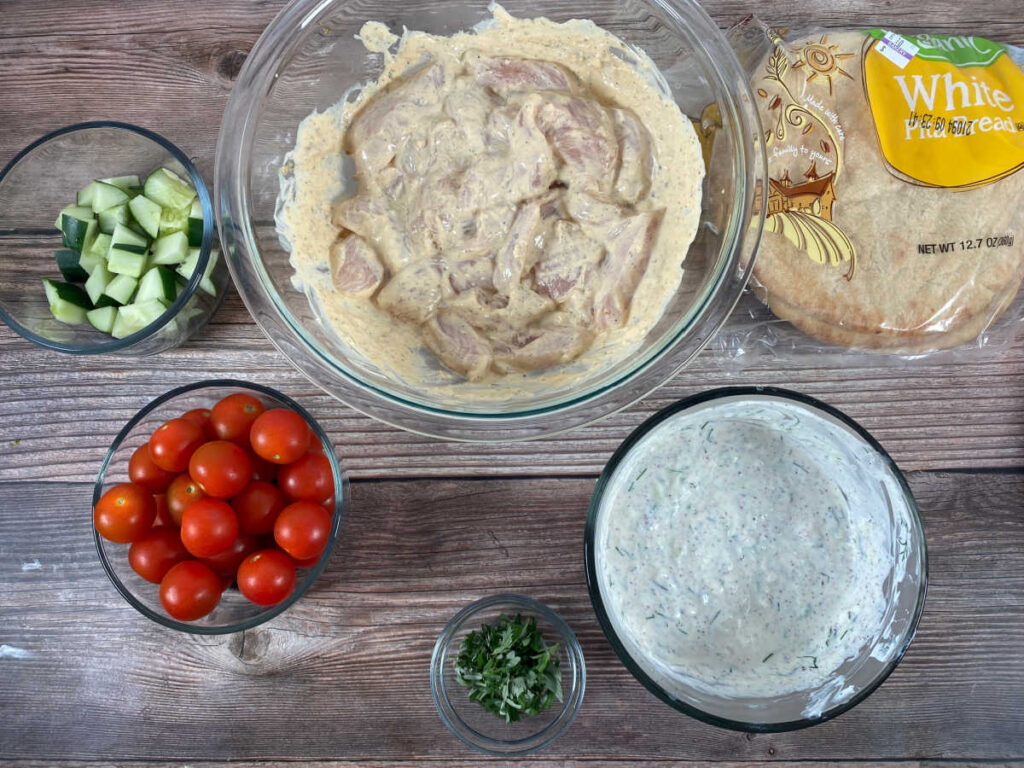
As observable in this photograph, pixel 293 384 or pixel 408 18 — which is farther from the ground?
pixel 408 18

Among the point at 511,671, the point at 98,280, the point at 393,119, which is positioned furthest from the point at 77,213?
the point at 511,671

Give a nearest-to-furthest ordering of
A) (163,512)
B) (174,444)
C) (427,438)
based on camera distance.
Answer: (174,444) → (163,512) → (427,438)

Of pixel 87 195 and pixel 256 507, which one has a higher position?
pixel 87 195

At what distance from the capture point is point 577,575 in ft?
6.47

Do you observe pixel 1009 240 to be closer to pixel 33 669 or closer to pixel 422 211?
pixel 422 211

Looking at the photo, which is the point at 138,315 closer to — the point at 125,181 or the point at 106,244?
the point at 106,244

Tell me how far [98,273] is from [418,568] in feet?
3.61

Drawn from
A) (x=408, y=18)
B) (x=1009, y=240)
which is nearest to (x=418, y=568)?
(x=408, y=18)

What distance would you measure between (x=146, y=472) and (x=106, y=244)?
1.95 ft

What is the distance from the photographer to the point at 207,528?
5.62 feet

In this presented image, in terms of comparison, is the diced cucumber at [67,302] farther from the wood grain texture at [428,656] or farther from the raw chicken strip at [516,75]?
the raw chicken strip at [516,75]

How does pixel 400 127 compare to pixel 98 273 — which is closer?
pixel 400 127

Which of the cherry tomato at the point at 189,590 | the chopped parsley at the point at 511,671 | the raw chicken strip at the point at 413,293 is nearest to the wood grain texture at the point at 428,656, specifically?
the chopped parsley at the point at 511,671

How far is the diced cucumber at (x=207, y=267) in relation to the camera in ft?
6.23
